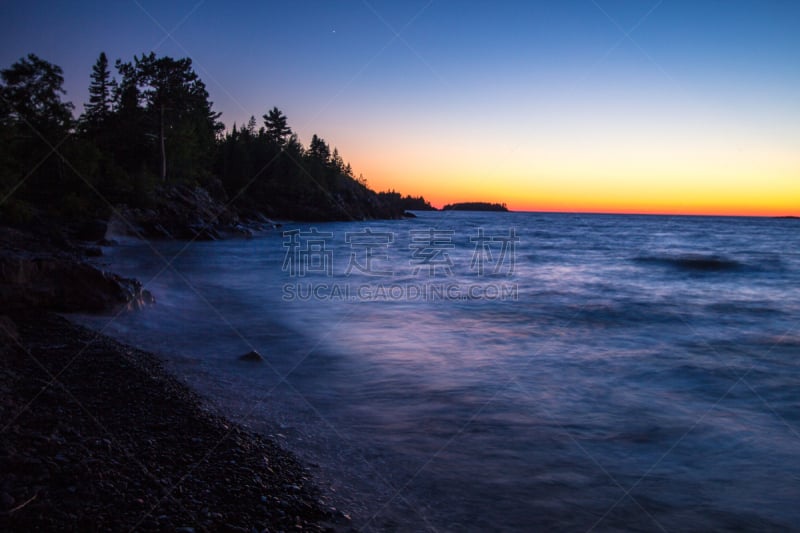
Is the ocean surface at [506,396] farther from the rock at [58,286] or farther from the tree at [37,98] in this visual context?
the tree at [37,98]

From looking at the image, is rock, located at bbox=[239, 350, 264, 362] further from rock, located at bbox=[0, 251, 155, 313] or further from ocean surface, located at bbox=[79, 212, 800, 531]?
rock, located at bbox=[0, 251, 155, 313]

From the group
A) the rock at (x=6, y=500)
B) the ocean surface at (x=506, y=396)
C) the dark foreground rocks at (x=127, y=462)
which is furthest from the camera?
the ocean surface at (x=506, y=396)

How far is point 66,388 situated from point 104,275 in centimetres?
497

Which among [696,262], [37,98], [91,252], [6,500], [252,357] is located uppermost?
[37,98]

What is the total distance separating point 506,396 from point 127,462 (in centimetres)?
463

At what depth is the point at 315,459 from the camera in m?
4.30

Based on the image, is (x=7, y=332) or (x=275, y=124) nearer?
(x=7, y=332)

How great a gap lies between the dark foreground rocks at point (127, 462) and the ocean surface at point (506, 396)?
0.47 metres

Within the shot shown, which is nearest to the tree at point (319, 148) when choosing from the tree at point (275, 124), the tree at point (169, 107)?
the tree at point (275, 124)

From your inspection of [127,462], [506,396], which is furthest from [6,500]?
[506,396]

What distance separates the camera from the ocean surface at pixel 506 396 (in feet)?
13.1

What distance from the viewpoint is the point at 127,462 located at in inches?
135

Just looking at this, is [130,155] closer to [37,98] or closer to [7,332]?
[37,98]

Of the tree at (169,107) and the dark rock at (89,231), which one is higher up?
the tree at (169,107)
